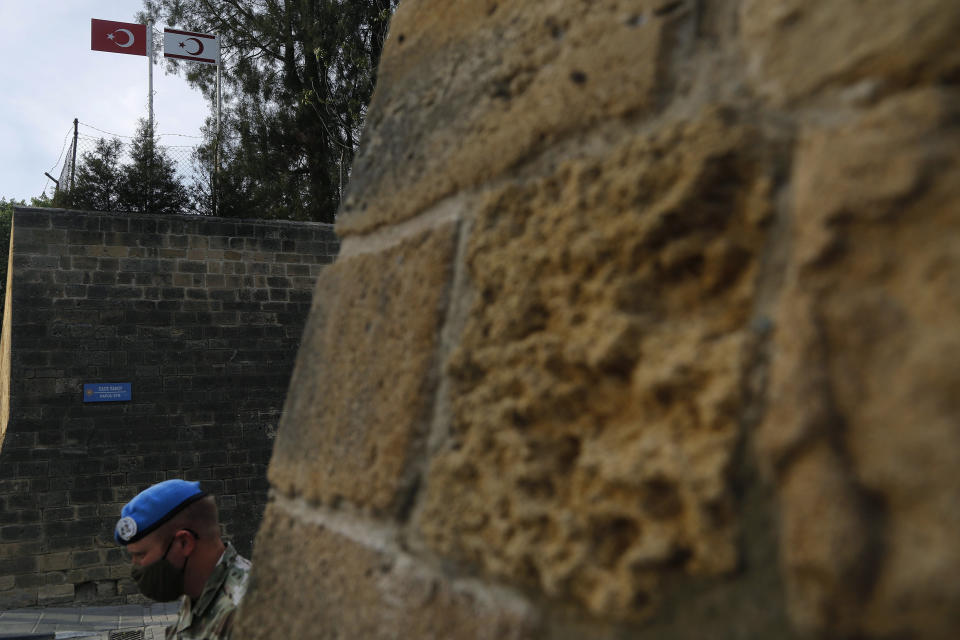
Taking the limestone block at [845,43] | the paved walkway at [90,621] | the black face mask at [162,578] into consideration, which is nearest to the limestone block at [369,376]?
the limestone block at [845,43]

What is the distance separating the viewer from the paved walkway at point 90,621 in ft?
23.1

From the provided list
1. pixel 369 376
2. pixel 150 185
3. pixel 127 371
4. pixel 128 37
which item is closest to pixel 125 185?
pixel 150 185

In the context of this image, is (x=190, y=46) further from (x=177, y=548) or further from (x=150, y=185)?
(x=177, y=548)

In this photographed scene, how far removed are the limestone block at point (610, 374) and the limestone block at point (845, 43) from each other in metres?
0.05

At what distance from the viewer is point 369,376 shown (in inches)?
40.2

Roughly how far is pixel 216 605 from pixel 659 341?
10.7 feet

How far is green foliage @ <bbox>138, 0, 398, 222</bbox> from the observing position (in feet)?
50.9

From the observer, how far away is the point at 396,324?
3.23ft

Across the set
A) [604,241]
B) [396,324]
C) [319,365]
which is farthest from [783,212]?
[319,365]

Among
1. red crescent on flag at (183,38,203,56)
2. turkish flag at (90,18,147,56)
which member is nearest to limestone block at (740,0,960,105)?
turkish flag at (90,18,147,56)

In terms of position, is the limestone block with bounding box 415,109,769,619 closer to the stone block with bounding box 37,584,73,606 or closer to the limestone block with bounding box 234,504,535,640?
the limestone block with bounding box 234,504,535,640

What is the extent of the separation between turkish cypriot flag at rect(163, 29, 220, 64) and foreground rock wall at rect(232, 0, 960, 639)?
595 inches

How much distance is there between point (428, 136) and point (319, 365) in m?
0.39

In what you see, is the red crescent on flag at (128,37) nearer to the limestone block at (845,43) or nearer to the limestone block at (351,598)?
the limestone block at (351,598)
